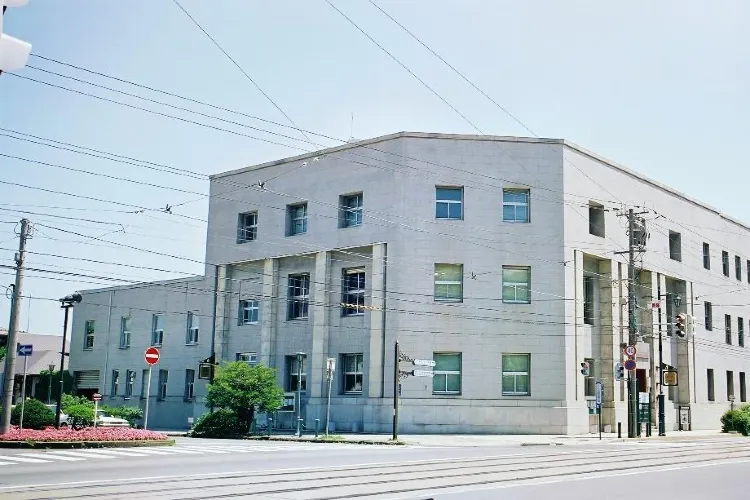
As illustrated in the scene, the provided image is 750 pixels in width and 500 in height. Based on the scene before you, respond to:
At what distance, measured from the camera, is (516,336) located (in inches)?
1672

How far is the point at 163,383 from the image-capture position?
54875 millimetres

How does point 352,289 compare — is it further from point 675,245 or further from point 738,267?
point 738,267

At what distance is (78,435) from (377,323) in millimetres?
18435

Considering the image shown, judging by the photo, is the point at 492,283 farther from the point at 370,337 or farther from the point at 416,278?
the point at 370,337

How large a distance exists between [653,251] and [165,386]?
105 ft

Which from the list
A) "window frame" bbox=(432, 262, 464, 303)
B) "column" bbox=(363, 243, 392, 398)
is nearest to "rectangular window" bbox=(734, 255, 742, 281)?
"window frame" bbox=(432, 262, 464, 303)

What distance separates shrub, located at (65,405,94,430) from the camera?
4362 cm

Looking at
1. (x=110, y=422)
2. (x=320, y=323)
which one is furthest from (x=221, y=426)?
(x=320, y=323)

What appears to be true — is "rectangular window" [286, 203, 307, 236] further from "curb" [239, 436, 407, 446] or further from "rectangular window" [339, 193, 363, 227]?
"curb" [239, 436, 407, 446]

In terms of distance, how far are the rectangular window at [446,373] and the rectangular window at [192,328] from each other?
715 inches

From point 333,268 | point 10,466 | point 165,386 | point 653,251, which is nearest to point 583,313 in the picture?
point 653,251

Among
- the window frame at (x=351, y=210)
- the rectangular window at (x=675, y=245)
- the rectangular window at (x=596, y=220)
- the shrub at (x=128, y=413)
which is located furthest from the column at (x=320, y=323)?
the rectangular window at (x=675, y=245)

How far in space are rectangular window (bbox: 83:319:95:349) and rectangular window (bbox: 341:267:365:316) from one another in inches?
965

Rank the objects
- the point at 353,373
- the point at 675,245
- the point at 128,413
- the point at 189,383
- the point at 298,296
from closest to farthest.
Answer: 1. the point at 353,373
2. the point at 298,296
3. the point at 128,413
4. the point at 189,383
5. the point at 675,245
